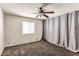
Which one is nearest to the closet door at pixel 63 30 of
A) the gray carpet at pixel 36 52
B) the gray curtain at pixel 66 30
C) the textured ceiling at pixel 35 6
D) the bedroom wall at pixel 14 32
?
the gray curtain at pixel 66 30

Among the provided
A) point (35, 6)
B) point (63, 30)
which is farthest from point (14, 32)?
point (63, 30)

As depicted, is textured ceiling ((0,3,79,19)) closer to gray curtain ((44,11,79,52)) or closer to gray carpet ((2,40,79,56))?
gray curtain ((44,11,79,52))

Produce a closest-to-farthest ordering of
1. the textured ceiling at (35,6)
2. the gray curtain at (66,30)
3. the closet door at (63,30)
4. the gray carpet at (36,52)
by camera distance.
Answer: the textured ceiling at (35,6)
the gray carpet at (36,52)
the gray curtain at (66,30)
the closet door at (63,30)

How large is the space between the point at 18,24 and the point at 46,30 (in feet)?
7.04

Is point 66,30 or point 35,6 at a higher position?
point 35,6

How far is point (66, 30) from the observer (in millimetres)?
3326

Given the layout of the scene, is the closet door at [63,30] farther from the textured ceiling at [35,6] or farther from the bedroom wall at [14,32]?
the bedroom wall at [14,32]

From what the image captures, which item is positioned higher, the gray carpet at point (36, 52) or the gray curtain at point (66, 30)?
the gray curtain at point (66, 30)

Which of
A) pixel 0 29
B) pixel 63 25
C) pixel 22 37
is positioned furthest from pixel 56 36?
pixel 0 29

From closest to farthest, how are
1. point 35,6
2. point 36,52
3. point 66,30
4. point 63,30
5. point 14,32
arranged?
point 35,6 → point 36,52 → point 66,30 → point 63,30 → point 14,32

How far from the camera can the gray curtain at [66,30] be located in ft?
9.50

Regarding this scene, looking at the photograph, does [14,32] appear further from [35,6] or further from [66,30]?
[66,30]

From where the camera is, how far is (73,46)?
9.59 feet

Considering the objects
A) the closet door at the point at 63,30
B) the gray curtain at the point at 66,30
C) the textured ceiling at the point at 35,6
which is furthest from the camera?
the closet door at the point at 63,30
